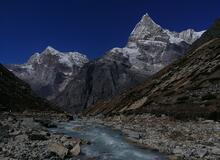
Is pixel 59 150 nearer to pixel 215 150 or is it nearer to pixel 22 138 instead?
pixel 22 138

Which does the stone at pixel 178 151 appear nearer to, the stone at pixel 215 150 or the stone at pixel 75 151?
the stone at pixel 215 150

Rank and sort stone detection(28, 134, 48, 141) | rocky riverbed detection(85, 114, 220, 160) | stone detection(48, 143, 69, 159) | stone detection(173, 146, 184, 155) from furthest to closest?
stone detection(28, 134, 48, 141), stone detection(173, 146, 184, 155), rocky riverbed detection(85, 114, 220, 160), stone detection(48, 143, 69, 159)

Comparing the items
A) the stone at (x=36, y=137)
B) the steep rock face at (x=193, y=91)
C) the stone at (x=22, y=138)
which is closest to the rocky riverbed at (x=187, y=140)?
the steep rock face at (x=193, y=91)

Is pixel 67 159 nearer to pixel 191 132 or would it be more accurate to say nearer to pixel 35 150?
pixel 35 150

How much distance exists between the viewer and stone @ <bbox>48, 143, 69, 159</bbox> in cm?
3844

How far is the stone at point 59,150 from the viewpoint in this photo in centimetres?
3844

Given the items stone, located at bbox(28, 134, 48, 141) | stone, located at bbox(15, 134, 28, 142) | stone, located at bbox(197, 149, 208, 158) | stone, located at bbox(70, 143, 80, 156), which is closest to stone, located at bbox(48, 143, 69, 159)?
stone, located at bbox(70, 143, 80, 156)

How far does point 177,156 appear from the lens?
1545 inches

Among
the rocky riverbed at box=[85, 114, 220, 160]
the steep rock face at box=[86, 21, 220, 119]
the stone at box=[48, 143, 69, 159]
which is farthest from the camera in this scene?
the steep rock face at box=[86, 21, 220, 119]

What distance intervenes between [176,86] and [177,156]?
75.3 m

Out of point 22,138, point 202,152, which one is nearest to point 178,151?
point 202,152

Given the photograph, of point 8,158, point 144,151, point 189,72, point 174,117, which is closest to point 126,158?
point 144,151

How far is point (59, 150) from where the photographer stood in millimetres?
39594

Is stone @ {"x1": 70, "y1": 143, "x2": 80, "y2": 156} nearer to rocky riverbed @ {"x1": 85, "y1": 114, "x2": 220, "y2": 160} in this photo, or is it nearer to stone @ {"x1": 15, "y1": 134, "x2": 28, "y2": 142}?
stone @ {"x1": 15, "y1": 134, "x2": 28, "y2": 142}
